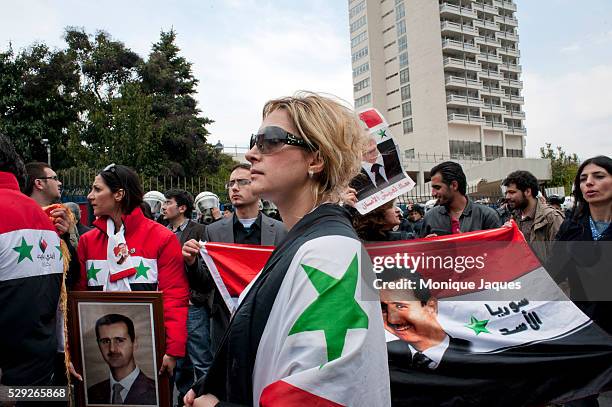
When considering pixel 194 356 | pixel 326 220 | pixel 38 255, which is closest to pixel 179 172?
pixel 194 356

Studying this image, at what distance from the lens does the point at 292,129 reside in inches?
70.1

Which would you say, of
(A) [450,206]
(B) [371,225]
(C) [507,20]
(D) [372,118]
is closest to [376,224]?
(B) [371,225]

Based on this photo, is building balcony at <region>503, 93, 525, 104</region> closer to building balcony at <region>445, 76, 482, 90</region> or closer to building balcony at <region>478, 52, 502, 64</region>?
building balcony at <region>478, 52, 502, 64</region>

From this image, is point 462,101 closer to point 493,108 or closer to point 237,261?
point 493,108

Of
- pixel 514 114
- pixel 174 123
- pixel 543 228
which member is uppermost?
pixel 514 114

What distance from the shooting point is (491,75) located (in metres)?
70.8

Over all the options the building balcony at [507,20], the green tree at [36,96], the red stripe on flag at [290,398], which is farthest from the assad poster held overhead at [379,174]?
the building balcony at [507,20]

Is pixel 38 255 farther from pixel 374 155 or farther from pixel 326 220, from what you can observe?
pixel 374 155

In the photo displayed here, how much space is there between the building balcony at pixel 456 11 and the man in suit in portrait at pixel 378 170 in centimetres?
6858

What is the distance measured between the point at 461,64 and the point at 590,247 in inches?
2689

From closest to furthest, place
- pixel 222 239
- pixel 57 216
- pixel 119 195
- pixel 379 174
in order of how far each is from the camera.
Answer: pixel 57 216 → pixel 119 195 → pixel 379 174 → pixel 222 239

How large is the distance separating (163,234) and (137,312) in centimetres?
63

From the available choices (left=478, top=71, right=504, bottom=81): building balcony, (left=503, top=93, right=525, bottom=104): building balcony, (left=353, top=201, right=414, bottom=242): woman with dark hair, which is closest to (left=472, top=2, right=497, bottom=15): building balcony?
(left=478, top=71, right=504, bottom=81): building balcony

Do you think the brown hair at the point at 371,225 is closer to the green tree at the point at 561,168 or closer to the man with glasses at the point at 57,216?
the man with glasses at the point at 57,216
